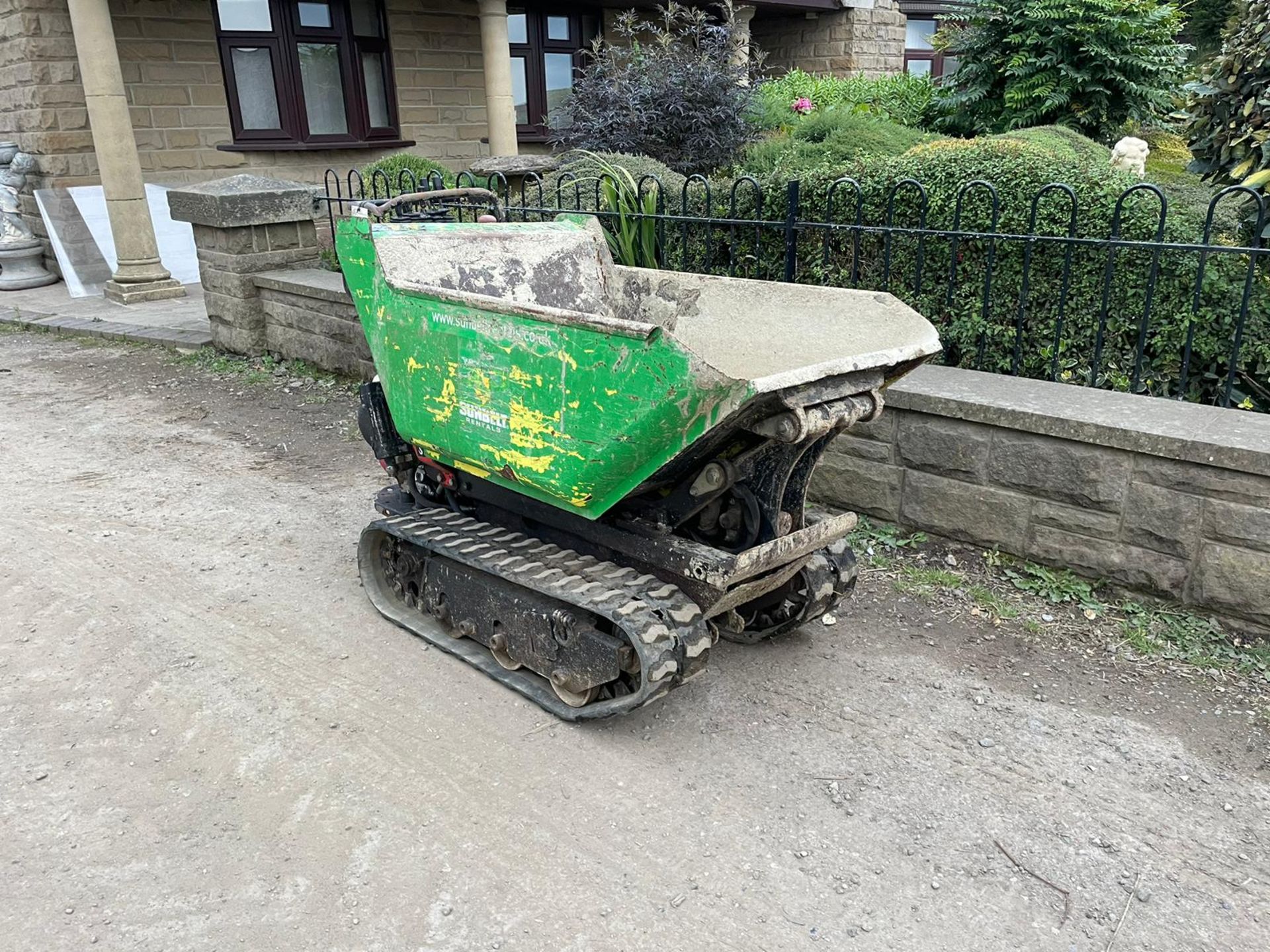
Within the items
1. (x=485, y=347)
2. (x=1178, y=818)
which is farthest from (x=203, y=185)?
(x=1178, y=818)

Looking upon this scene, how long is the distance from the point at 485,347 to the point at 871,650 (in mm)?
1715

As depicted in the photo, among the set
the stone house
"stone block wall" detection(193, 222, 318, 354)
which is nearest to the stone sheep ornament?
"stone block wall" detection(193, 222, 318, 354)

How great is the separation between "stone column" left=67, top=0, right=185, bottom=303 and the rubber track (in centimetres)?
748

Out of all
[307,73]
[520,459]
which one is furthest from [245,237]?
[307,73]

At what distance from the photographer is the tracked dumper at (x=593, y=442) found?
251 cm

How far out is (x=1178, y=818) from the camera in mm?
2559

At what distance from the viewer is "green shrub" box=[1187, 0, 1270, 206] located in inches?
175

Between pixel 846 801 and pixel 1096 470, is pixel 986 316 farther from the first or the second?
pixel 846 801

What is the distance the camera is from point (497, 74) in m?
10.9

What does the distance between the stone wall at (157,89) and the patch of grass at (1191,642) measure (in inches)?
407

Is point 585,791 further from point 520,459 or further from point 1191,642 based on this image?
point 1191,642

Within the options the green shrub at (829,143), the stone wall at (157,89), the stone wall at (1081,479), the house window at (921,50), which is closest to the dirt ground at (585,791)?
the stone wall at (1081,479)

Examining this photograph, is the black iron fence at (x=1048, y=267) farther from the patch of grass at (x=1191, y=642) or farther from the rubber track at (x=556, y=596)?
the rubber track at (x=556, y=596)

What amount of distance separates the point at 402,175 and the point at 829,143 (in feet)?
11.6
